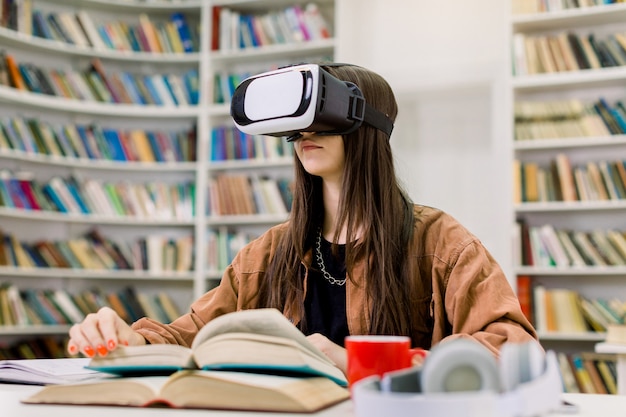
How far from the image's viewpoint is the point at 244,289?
1.68m

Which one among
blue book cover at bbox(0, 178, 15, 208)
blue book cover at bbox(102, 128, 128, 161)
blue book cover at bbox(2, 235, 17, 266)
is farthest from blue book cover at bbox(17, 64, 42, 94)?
blue book cover at bbox(2, 235, 17, 266)

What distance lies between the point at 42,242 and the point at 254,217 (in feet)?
4.04

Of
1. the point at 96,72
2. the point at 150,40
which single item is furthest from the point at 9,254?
the point at 150,40

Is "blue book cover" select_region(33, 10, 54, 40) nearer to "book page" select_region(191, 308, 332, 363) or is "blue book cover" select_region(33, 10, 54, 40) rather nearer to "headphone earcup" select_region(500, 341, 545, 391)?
"book page" select_region(191, 308, 332, 363)

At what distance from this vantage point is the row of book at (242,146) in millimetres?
4430

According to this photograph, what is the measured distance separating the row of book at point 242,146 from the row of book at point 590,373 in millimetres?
1910

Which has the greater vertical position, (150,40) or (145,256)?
(150,40)

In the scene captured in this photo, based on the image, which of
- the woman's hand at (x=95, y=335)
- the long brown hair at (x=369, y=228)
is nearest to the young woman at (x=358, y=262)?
the long brown hair at (x=369, y=228)

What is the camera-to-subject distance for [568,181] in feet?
12.7

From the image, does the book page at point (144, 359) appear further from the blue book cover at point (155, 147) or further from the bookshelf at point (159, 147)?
the blue book cover at point (155, 147)

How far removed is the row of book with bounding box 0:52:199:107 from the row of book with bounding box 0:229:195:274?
839mm

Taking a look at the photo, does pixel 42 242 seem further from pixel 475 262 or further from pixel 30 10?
pixel 475 262

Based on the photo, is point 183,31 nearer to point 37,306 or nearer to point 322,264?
point 37,306

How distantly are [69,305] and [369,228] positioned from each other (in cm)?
324
